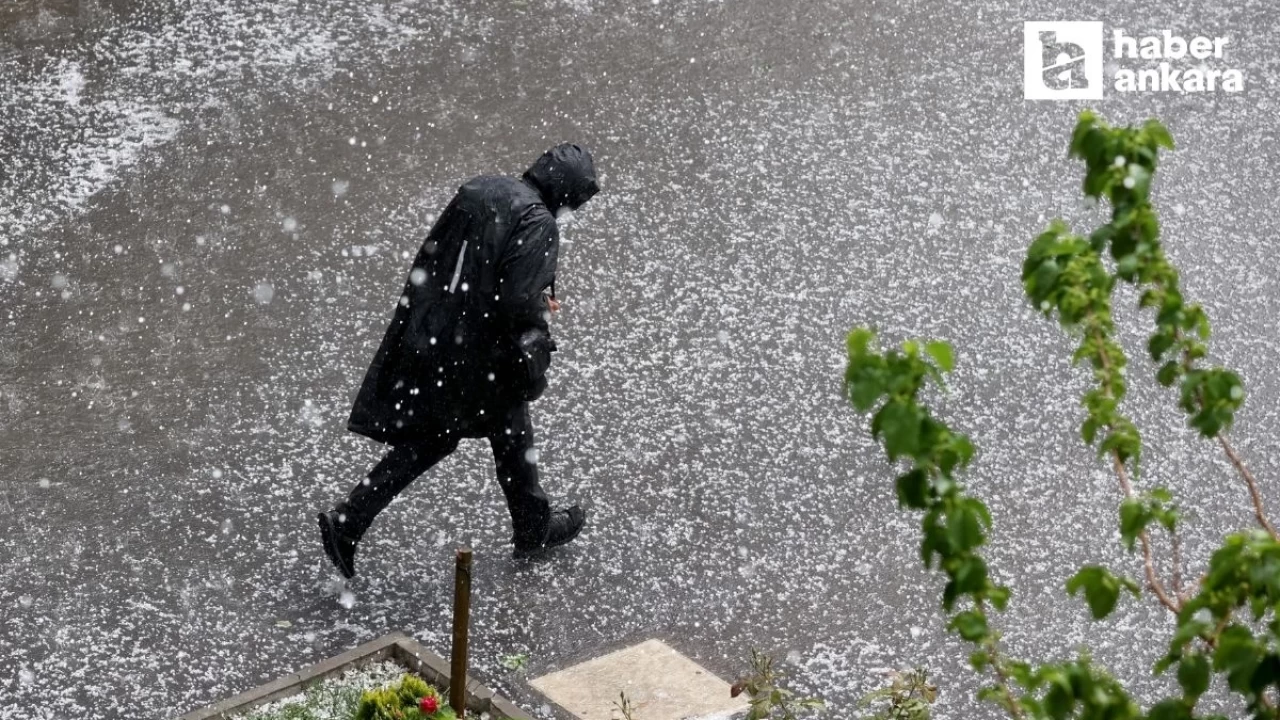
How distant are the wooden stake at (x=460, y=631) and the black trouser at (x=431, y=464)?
45.5 inches

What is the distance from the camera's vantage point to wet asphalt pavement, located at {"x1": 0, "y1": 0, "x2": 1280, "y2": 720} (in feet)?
20.8

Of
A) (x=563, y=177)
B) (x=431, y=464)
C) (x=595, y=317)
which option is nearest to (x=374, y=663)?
(x=431, y=464)

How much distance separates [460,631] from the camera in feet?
16.1

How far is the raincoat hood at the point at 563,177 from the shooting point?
626 cm

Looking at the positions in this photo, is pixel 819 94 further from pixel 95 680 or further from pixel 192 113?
pixel 95 680

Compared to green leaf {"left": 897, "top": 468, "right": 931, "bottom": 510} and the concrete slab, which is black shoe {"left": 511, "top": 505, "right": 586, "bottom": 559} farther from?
green leaf {"left": 897, "top": 468, "right": 931, "bottom": 510}

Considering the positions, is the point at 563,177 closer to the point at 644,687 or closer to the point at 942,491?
the point at 644,687

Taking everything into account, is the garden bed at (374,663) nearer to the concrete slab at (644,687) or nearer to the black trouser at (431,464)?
the concrete slab at (644,687)

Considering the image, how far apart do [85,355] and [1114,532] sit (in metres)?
4.29

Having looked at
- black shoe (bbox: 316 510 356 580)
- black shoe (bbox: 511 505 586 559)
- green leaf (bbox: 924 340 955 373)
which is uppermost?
green leaf (bbox: 924 340 955 373)

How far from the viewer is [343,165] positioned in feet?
30.6

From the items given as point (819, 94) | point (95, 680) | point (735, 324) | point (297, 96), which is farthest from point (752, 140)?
point (95, 680)

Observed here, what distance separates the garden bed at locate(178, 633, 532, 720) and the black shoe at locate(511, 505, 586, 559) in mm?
695

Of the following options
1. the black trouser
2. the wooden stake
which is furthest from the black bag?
the wooden stake
